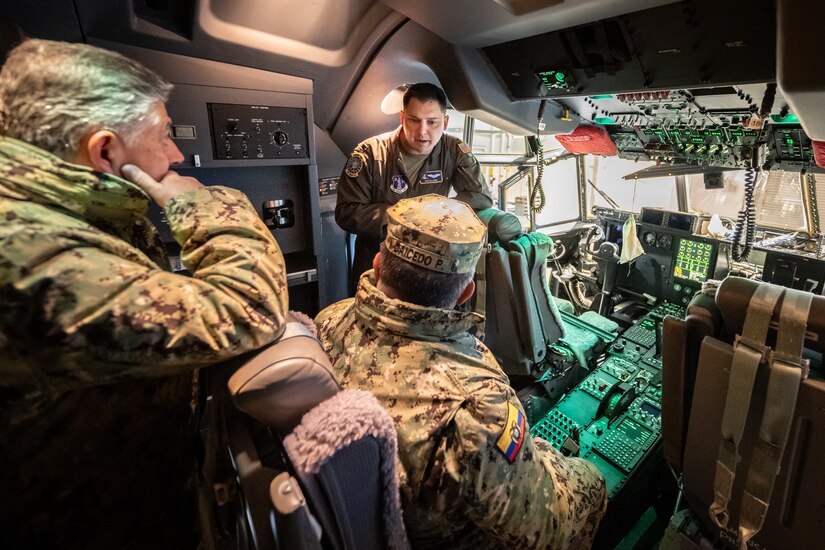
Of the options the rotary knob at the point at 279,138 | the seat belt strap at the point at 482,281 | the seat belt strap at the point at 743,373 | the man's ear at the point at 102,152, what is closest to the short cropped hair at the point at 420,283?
the man's ear at the point at 102,152

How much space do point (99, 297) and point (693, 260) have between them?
331 cm

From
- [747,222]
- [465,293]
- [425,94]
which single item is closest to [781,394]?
[465,293]

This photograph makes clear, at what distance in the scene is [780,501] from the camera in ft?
3.74

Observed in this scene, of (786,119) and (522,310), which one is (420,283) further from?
(786,119)

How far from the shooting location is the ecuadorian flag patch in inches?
36.0

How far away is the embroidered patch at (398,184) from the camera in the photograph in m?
2.37

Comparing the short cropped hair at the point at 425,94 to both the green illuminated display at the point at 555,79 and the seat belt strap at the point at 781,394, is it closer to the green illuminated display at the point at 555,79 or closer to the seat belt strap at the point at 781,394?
the green illuminated display at the point at 555,79

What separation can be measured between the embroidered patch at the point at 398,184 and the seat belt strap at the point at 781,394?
1745 mm

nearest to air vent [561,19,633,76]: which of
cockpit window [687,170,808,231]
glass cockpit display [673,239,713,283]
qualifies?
glass cockpit display [673,239,713,283]

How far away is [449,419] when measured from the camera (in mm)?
880

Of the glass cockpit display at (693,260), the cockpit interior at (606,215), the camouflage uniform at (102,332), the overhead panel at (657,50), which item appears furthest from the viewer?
the glass cockpit display at (693,260)

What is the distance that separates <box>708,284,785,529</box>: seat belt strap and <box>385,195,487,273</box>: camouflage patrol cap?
0.75m

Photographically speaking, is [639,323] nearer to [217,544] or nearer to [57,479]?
[217,544]

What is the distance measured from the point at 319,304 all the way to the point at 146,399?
1449 mm
